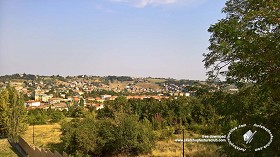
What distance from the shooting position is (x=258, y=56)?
377 centimetres

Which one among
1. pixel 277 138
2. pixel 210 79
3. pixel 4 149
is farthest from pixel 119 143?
pixel 277 138

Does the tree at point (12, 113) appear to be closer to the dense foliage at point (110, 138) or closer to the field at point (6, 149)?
the field at point (6, 149)

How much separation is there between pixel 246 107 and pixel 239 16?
1633mm

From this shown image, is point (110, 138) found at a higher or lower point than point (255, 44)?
lower

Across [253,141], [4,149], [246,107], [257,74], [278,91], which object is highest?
[257,74]

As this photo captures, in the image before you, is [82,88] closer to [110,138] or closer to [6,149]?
[6,149]

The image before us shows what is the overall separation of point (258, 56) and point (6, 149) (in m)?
17.3

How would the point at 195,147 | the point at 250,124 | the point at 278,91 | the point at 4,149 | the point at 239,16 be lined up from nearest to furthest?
1. the point at 278,91
2. the point at 250,124
3. the point at 239,16
4. the point at 195,147
5. the point at 4,149

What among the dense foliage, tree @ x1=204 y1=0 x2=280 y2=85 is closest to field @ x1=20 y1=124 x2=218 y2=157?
the dense foliage

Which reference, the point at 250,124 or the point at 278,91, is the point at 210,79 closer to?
the point at 250,124

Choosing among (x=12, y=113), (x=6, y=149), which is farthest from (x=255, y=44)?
(x=12, y=113)

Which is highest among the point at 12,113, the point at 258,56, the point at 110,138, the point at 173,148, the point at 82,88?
the point at 258,56

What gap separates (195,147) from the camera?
52.0 feet

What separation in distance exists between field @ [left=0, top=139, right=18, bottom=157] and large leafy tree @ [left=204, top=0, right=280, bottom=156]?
47.7 feet
